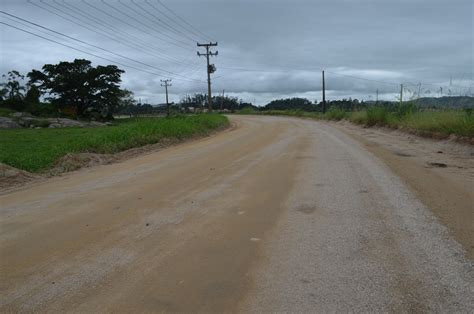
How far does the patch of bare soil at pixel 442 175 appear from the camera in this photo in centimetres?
578

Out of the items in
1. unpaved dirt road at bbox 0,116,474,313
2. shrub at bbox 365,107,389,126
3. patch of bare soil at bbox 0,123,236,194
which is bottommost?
patch of bare soil at bbox 0,123,236,194

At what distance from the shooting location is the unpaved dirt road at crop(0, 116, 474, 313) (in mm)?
3781

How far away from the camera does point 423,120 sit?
19125 millimetres

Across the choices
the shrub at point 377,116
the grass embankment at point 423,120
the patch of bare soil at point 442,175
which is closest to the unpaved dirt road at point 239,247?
the patch of bare soil at point 442,175

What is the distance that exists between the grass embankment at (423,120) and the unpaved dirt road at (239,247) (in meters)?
6.62

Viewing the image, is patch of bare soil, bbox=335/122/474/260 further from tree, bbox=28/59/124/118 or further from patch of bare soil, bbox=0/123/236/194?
tree, bbox=28/59/124/118

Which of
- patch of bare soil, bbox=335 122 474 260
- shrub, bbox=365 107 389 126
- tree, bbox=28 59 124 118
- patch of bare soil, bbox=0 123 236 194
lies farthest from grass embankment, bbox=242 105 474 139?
tree, bbox=28 59 124 118

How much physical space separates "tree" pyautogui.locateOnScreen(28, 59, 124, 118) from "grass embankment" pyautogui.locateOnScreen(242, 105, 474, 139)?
4812 cm

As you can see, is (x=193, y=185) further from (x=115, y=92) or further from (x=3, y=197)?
(x=115, y=92)

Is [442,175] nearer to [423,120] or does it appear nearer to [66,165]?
[66,165]

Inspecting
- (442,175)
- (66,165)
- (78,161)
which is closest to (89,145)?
(78,161)

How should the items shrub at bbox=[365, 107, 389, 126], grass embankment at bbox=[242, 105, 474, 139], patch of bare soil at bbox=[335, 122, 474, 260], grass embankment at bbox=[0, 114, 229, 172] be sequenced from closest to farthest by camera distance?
patch of bare soil at bbox=[335, 122, 474, 260] < grass embankment at bbox=[0, 114, 229, 172] < grass embankment at bbox=[242, 105, 474, 139] < shrub at bbox=[365, 107, 389, 126]

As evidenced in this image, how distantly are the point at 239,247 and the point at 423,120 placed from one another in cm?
1629

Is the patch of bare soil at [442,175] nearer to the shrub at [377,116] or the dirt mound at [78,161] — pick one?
the dirt mound at [78,161]
